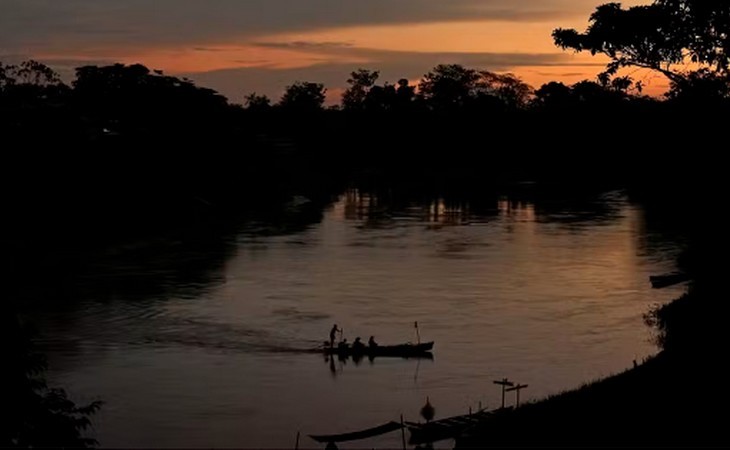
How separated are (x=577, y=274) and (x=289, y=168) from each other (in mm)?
80104

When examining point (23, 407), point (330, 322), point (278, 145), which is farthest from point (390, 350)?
point (278, 145)

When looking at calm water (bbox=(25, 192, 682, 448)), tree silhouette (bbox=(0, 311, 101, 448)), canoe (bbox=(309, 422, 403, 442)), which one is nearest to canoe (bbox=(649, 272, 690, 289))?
calm water (bbox=(25, 192, 682, 448))

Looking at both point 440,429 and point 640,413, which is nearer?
point 640,413

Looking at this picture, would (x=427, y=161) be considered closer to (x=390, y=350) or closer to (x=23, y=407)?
(x=390, y=350)

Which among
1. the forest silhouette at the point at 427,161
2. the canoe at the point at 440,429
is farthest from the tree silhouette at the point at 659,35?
the canoe at the point at 440,429

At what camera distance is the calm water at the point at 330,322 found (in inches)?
1256

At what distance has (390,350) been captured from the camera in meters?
38.0

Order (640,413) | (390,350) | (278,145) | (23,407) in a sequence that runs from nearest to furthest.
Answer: (23,407)
(640,413)
(390,350)
(278,145)

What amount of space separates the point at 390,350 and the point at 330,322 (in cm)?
796

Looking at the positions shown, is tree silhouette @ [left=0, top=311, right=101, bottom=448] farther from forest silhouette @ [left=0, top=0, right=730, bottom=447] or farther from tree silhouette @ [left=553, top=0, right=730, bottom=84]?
tree silhouette @ [left=553, top=0, right=730, bottom=84]

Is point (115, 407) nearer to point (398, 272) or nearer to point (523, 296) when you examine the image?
point (523, 296)

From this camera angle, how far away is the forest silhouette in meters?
22.2

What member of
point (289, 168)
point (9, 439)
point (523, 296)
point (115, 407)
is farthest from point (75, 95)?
point (9, 439)

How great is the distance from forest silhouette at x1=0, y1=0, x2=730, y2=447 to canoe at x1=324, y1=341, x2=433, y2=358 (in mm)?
Result: 8065
